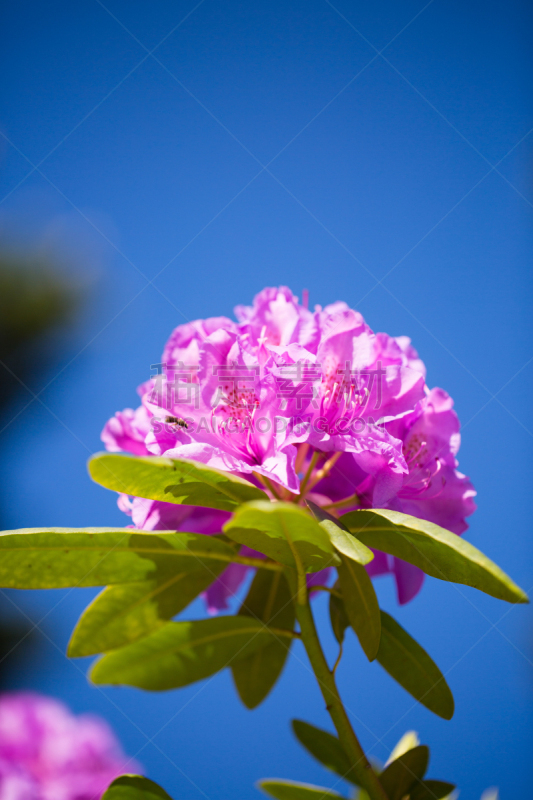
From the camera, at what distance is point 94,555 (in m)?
0.46

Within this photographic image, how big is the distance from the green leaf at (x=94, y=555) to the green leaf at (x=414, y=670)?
192mm

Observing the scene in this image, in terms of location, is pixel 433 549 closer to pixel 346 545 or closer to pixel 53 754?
pixel 346 545

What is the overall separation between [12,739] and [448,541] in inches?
38.4

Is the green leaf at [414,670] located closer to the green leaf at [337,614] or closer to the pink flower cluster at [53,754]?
the green leaf at [337,614]

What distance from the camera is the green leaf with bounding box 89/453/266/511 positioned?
1.27ft

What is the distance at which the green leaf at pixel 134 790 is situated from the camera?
47 centimetres

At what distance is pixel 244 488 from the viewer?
43 centimetres

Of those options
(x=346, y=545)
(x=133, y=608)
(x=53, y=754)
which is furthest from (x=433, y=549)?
(x=53, y=754)

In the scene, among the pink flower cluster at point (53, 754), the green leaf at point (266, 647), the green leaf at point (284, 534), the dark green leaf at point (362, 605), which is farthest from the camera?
the pink flower cluster at point (53, 754)

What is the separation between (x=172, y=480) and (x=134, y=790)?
0.30 m

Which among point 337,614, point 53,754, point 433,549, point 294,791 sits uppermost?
point 433,549

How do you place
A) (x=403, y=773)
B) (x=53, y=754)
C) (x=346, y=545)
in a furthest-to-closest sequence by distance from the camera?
(x=53, y=754)
(x=403, y=773)
(x=346, y=545)

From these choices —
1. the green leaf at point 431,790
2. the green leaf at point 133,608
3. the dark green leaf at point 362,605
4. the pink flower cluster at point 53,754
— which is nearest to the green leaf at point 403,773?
the green leaf at point 431,790

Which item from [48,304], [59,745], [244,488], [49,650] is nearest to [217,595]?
[244,488]
